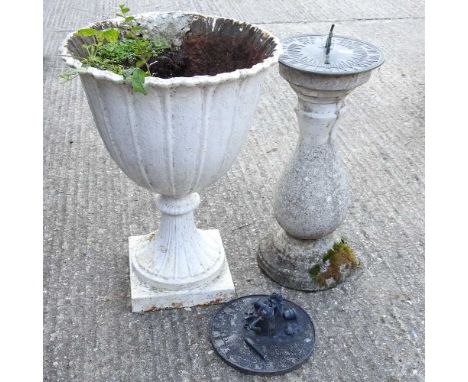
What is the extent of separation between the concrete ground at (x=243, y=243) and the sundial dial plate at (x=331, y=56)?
3.15 ft

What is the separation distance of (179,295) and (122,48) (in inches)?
39.8

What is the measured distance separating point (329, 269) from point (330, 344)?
14.4 inches

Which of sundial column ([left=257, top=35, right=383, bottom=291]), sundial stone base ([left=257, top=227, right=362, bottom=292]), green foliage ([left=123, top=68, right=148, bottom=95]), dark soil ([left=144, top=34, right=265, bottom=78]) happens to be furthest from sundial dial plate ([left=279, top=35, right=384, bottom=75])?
sundial stone base ([left=257, top=227, right=362, bottom=292])

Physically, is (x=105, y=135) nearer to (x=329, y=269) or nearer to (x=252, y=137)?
(x=329, y=269)

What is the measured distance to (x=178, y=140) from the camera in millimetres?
1847

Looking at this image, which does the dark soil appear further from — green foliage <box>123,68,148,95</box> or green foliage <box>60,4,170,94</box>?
green foliage <box>123,68,148,95</box>

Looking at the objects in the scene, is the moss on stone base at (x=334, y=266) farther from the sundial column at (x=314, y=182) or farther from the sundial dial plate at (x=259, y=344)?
the sundial dial plate at (x=259, y=344)

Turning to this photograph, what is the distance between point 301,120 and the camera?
7.22ft

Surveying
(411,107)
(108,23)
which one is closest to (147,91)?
(108,23)

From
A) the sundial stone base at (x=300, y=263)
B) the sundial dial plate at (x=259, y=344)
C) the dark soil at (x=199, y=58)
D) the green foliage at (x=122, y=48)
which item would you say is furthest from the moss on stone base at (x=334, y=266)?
the green foliage at (x=122, y=48)

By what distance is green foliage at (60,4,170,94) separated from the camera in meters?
1.91

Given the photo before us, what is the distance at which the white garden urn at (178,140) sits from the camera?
1.76 metres

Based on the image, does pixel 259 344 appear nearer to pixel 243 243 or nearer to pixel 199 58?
pixel 243 243

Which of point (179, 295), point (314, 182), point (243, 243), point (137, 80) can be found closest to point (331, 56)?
point (314, 182)
